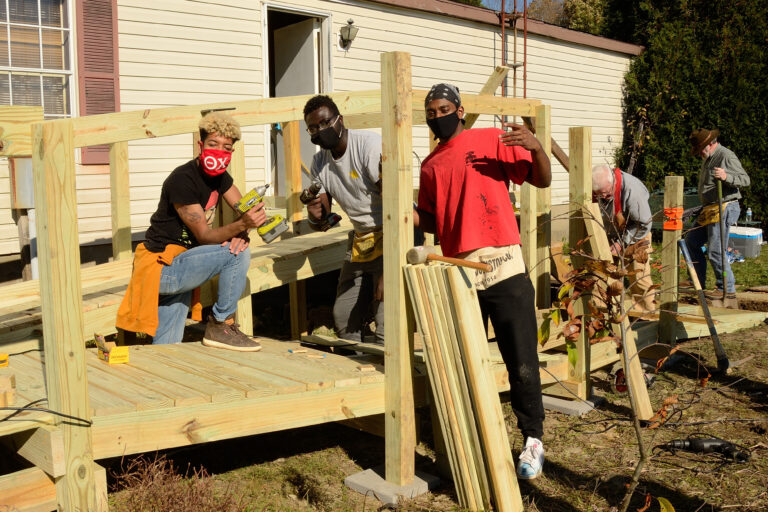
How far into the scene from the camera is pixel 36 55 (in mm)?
7586

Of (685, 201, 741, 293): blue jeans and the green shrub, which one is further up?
the green shrub

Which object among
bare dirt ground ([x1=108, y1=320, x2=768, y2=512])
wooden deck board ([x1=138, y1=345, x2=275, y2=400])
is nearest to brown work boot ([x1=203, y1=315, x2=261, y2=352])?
wooden deck board ([x1=138, y1=345, x2=275, y2=400])

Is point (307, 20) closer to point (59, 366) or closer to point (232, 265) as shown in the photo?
point (232, 265)

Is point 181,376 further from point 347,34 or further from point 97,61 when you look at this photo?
point 347,34

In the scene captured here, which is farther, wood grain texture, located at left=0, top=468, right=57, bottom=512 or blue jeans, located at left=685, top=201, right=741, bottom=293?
blue jeans, located at left=685, top=201, right=741, bottom=293

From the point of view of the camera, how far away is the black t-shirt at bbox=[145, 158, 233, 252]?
448cm

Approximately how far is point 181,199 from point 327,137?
99 centimetres

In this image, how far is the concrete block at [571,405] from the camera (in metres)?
5.20

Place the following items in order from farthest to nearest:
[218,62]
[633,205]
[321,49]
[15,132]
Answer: [321,49] → [218,62] → [633,205] → [15,132]

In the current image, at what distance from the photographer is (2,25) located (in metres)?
7.34

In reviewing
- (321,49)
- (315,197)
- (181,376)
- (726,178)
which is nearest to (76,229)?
(181,376)

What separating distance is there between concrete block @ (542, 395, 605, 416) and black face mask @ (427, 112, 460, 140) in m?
2.25

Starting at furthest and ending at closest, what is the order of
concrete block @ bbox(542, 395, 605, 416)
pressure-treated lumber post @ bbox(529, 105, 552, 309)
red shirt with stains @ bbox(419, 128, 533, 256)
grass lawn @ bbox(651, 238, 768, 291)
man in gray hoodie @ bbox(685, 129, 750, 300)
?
1. grass lawn @ bbox(651, 238, 768, 291)
2. man in gray hoodie @ bbox(685, 129, 750, 300)
3. pressure-treated lumber post @ bbox(529, 105, 552, 309)
4. concrete block @ bbox(542, 395, 605, 416)
5. red shirt with stains @ bbox(419, 128, 533, 256)

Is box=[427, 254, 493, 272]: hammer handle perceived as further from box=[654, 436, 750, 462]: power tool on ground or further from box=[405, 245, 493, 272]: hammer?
box=[654, 436, 750, 462]: power tool on ground
